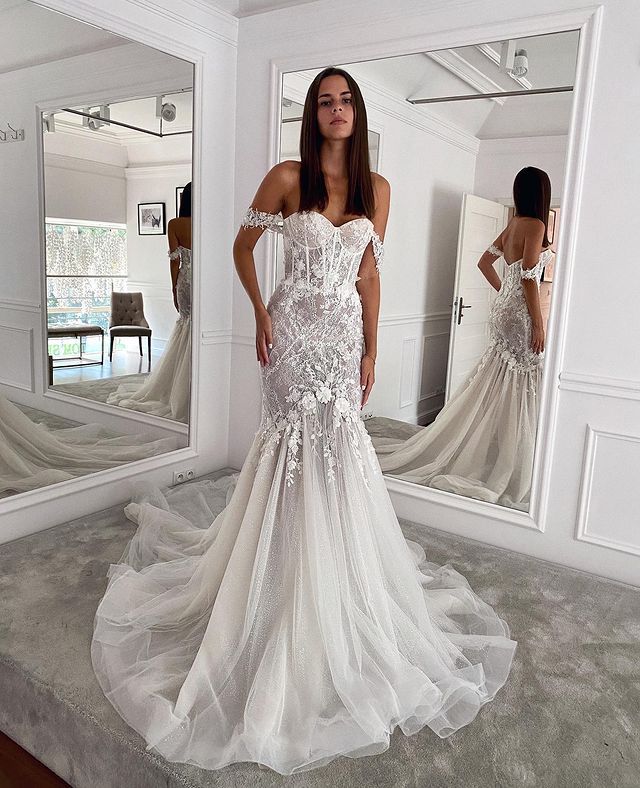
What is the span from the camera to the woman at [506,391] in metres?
2.87

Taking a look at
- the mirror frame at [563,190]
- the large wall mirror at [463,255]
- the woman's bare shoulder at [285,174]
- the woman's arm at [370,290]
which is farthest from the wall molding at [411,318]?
the woman's bare shoulder at [285,174]

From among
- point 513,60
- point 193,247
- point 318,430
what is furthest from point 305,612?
point 513,60

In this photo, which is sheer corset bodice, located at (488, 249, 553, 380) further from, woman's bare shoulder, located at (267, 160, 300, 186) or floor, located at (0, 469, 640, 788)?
woman's bare shoulder, located at (267, 160, 300, 186)

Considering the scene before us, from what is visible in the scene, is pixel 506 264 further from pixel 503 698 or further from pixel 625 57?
pixel 503 698

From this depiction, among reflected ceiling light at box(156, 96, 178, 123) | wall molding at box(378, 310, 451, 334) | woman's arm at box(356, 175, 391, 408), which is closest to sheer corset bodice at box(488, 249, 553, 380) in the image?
wall molding at box(378, 310, 451, 334)

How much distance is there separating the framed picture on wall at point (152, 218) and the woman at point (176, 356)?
6cm

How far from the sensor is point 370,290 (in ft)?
7.54

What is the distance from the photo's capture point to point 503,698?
2008 mm

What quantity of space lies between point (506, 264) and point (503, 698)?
5.84 feet

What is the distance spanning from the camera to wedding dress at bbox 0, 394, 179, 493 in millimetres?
2791

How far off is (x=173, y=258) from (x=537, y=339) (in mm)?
1851

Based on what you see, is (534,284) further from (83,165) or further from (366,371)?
(83,165)

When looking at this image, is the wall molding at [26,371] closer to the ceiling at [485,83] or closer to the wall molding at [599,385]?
the ceiling at [485,83]

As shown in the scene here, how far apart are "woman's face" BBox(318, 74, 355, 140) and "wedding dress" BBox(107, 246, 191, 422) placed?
159 centimetres
